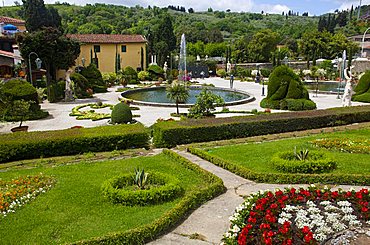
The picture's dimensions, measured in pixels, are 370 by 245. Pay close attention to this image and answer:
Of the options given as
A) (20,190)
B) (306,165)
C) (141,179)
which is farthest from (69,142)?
(306,165)

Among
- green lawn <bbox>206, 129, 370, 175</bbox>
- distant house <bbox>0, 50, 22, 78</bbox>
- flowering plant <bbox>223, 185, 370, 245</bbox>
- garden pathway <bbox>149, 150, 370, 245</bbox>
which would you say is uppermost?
distant house <bbox>0, 50, 22, 78</bbox>

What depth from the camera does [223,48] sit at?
71562mm

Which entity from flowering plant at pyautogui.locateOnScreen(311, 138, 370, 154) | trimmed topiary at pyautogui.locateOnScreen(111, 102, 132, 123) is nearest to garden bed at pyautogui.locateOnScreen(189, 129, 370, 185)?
flowering plant at pyautogui.locateOnScreen(311, 138, 370, 154)

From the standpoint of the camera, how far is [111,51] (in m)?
44.4

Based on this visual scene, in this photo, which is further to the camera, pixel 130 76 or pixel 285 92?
pixel 130 76

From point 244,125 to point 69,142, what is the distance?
6.45m

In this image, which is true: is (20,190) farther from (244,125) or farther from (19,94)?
(19,94)

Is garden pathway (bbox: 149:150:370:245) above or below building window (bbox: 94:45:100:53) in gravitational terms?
below

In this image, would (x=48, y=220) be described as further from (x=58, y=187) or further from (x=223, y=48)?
(x=223, y=48)

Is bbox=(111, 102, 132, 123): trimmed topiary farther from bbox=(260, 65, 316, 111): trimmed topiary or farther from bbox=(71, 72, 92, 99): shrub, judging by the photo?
bbox=(71, 72, 92, 99): shrub

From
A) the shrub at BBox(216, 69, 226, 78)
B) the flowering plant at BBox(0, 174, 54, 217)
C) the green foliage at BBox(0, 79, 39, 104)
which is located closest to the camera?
the flowering plant at BBox(0, 174, 54, 217)

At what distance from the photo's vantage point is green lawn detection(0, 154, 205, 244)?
5699mm

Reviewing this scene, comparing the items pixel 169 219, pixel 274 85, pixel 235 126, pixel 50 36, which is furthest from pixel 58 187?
pixel 50 36

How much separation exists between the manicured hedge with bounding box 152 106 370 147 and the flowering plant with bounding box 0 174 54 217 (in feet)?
15.8
